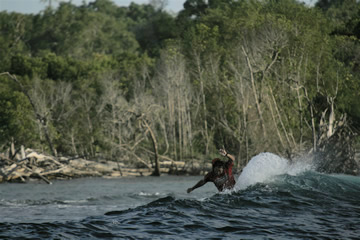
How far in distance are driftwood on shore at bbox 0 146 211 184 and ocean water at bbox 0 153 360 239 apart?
22.2 feet

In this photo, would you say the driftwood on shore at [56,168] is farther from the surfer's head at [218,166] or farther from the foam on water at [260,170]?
the surfer's head at [218,166]

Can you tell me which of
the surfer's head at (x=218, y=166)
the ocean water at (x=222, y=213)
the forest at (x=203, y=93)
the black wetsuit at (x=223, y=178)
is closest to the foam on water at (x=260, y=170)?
the ocean water at (x=222, y=213)

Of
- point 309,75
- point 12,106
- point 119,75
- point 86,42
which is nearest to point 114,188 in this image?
point 12,106

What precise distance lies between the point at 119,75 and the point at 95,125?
9538mm

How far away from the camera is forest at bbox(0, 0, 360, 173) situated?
4097 cm

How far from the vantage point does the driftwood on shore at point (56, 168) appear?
31078 millimetres

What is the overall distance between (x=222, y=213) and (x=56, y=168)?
2112 cm

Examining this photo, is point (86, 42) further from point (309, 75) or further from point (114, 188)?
point (114, 188)

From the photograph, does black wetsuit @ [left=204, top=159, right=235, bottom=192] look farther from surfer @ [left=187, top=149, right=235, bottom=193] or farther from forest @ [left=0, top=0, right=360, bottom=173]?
forest @ [left=0, top=0, right=360, bottom=173]

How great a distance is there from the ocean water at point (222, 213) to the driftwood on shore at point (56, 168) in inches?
267

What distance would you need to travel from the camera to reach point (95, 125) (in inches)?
1991

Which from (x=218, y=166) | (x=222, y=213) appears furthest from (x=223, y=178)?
(x=222, y=213)

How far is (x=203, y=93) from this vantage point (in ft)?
167

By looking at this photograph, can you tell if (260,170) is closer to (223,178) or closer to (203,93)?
(223,178)
